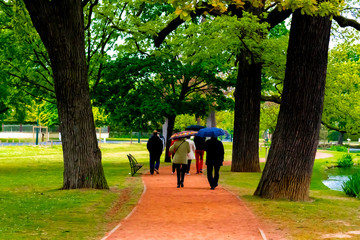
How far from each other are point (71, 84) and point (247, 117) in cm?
1097

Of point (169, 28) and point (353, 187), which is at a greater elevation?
point (169, 28)

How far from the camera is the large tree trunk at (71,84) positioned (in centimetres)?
1402

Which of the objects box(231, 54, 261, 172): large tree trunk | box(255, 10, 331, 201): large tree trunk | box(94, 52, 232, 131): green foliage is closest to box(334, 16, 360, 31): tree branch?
box(231, 54, 261, 172): large tree trunk

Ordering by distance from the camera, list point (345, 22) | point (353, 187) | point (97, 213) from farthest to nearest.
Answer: point (345, 22) < point (353, 187) < point (97, 213)

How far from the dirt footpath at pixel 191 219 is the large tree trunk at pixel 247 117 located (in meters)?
8.86

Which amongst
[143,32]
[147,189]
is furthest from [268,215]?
[143,32]

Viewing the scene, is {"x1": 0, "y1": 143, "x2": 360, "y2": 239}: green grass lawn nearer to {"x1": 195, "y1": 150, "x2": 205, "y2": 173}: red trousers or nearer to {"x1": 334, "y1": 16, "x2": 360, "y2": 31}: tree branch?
{"x1": 195, "y1": 150, "x2": 205, "y2": 173}: red trousers

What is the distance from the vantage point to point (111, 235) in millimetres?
8492

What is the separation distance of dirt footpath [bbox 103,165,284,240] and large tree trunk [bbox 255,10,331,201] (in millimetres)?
1435

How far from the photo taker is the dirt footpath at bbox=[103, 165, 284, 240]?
28.2ft

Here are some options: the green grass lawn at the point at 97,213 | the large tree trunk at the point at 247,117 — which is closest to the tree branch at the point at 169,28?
the large tree trunk at the point at 247,117

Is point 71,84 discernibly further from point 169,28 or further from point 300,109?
point 169,28

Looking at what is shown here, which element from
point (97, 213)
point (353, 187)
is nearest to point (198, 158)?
point (353, 187)

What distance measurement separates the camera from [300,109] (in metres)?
13.0
